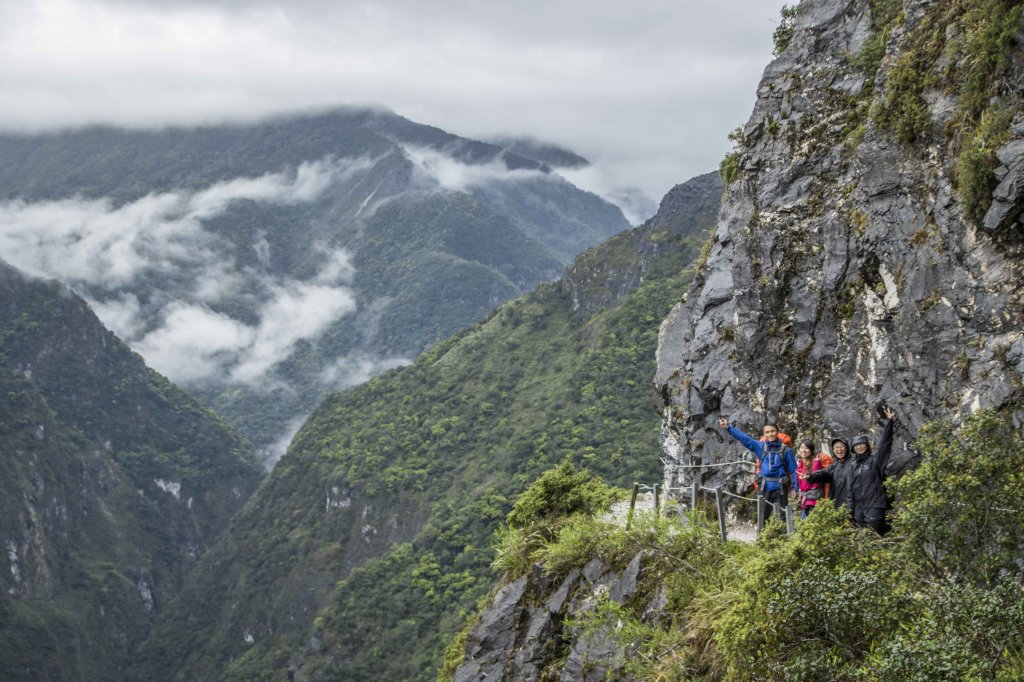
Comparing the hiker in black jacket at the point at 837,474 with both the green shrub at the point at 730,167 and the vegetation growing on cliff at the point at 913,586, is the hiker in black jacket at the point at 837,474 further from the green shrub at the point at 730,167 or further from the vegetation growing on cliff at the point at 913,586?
the green shrub at the point at 730,167

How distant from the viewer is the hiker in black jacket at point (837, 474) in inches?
463

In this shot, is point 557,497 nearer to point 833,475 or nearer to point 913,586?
point 833,475

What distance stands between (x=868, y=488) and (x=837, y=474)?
672mm

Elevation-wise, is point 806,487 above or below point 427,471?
above

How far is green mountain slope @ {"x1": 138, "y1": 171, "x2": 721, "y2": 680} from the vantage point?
8819 centimetres

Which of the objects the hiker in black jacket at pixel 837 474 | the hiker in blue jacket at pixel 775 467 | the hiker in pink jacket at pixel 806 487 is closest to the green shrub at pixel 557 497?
the hiker in blue jacket at pixel 775 467

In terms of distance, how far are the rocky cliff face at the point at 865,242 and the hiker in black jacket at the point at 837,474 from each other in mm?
1118

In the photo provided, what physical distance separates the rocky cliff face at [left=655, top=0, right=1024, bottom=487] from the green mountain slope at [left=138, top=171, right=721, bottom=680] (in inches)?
2229

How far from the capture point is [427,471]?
11294cm

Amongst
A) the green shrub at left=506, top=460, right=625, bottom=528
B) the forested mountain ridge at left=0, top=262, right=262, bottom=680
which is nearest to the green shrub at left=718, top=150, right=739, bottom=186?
the green shrub at left=506, top=460, right=625, bottom=528

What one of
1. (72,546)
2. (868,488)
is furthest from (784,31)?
(72,546)

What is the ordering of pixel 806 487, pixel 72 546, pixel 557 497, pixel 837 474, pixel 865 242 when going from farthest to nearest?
1. pixel 72 546
2. pixel 557 497
3. pixel 865 242
4. pixel 806 487
5. pixel 837 474

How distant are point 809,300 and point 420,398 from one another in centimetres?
11021

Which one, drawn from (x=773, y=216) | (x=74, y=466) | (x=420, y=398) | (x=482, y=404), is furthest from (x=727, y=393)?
(x=74, y=466)
